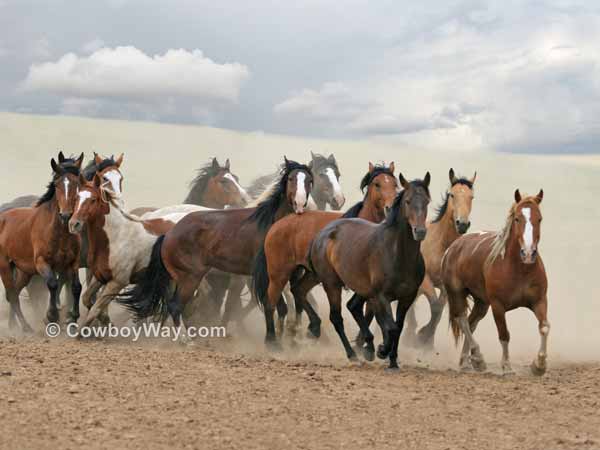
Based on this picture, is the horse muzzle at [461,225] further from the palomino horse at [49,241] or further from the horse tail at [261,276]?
the palomino horse at [49,241]

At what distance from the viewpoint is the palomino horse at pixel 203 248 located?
10.9 meters

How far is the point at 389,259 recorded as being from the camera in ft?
27.9

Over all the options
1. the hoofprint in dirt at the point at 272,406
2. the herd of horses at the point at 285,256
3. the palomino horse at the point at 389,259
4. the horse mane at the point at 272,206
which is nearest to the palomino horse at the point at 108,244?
the herd of horses at the point at 285,256

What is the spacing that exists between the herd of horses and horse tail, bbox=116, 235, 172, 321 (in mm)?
14

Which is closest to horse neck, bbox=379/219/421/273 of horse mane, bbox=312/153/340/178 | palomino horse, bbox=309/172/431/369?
palomino horse, bbox=309/172/431/369

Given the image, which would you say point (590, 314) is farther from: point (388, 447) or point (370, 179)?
Result: point (388, 447)

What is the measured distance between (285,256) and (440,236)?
221 centimetres

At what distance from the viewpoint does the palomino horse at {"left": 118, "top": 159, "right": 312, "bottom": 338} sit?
35.8 feet

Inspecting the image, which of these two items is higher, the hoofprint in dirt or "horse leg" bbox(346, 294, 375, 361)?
"horse leg" bbox(346, 294, 375, 361)

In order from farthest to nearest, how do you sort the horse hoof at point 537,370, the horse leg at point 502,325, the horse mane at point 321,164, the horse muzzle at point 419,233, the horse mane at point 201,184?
the horse mane at point 201,184
the horse mane at point 321,164
the horse leg at point 502,325
the horse hoof at point 537,370
the horse muzzle at point 419,233

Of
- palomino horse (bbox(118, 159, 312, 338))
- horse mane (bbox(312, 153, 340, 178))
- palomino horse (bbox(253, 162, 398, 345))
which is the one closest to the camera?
palomino horse (bbox(253, 162, 398, 345))

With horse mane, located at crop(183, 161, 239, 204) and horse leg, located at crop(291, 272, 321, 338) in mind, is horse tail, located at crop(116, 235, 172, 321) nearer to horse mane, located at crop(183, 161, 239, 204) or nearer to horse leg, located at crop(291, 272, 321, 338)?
horse leg, located at crop(291, 272, 321, 338)

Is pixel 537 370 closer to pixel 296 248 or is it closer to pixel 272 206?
pixel 296 248
